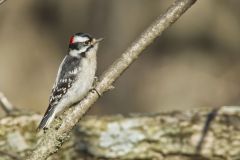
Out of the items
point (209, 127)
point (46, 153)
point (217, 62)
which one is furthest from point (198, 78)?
point (46, 153)

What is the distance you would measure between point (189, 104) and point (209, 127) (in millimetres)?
6059

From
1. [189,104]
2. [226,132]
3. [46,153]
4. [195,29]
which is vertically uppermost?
[195,29]

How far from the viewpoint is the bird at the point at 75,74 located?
6238 mm

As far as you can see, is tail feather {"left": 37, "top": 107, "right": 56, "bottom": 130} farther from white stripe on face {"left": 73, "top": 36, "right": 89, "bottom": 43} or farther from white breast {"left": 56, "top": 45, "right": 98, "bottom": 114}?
white stripe on face {"left": 73, "top": 36, "right": 89, "bottom": 43}

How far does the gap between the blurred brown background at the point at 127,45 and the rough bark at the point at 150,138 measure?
17.4ft

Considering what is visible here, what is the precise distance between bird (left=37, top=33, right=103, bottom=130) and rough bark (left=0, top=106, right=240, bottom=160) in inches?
12.3

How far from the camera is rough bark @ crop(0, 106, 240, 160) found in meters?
6.18

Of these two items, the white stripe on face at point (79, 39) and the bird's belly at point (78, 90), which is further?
the white stripe on face at point (79, 39)

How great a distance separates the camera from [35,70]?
Result: 12.7 m

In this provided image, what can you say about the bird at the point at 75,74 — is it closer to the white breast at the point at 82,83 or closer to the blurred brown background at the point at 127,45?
the white breast at the point at 82,83

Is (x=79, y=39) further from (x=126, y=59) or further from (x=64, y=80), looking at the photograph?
(x=126, y=59)

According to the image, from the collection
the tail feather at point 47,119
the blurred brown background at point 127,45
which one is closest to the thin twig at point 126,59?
the tail feather at point 47,119

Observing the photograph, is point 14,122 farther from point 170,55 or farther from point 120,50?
point 170,55

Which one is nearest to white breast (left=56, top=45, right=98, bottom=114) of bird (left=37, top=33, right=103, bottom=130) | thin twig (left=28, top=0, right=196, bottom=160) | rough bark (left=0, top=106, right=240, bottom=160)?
bird (left=37, top=33, right=103, bottom=130)
